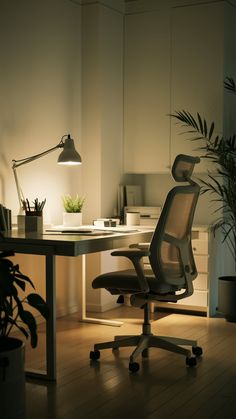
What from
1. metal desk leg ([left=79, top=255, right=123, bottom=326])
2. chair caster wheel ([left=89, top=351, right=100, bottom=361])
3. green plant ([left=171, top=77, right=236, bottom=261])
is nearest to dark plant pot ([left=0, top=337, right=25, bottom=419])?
chair caster wheel ([left=89, top=351, right=100, bottom=361])

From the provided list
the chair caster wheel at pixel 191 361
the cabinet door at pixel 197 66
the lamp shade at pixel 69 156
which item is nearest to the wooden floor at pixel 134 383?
the chair caster wheel at pixel 191 361

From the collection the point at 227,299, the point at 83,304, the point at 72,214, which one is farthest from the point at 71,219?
the point at 227,299

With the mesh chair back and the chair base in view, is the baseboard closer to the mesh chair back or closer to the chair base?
the chair base

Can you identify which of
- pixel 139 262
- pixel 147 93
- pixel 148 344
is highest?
pixel 147 93

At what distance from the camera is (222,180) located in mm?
5387

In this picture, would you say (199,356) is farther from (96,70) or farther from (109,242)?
(96,70)

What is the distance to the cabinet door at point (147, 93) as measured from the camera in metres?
5.52

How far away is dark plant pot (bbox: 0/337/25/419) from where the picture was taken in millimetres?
2904

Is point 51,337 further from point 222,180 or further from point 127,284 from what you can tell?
point 222,180

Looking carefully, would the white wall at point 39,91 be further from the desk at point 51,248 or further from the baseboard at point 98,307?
the desk at point 51,248

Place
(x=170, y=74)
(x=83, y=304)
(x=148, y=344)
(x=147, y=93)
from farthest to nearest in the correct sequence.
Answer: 1. (x=147, y=93)
2. (x=170, y=74)
3. (x=83, y=304)
4. (x=148, y=344)

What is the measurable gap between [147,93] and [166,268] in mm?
2293

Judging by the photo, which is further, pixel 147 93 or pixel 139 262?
pixel 147 93

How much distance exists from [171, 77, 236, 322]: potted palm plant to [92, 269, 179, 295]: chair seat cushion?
1.31 meters
